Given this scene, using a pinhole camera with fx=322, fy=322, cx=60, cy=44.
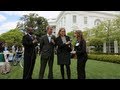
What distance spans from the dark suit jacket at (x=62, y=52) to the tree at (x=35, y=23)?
0.47m

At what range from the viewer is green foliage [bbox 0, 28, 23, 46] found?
23.4 feet

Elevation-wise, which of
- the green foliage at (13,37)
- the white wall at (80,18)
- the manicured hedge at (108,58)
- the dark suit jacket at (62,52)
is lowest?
the manicured hedge at (108,58)

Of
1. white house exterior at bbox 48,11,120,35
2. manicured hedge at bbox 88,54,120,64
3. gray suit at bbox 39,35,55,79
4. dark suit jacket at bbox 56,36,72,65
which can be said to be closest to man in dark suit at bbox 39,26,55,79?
gray suit at bbox 39,35,55,79

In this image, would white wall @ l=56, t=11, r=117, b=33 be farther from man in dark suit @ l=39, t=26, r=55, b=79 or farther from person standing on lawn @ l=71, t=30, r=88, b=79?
person standing on lawn @ l=71, t=30, r=88, b=79

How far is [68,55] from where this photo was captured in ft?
23.6

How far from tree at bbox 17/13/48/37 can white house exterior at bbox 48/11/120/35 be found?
7.5 inches

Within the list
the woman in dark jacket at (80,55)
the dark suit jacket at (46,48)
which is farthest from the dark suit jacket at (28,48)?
the woman in dark jacket at (80,55)

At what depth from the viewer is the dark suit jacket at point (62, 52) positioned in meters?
7.14

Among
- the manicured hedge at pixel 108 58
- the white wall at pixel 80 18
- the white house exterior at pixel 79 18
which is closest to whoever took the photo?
the white house exterior at pixel 79 18

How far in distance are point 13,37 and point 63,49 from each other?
3.80 feet

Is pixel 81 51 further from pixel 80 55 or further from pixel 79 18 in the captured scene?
pixel 79 18

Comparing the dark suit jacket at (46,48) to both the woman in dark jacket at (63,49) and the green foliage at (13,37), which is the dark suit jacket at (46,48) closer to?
the woman in dark jacket at (63,49)

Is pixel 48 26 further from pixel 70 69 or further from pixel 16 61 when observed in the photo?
pixel 16 61
